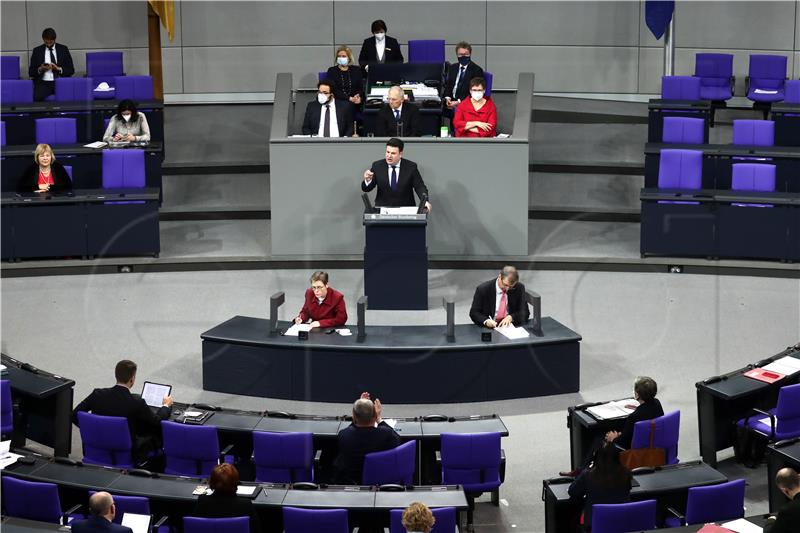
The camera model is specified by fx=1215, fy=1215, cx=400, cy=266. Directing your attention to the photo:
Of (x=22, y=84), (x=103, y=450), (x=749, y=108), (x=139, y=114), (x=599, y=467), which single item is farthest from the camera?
(x=749, y=108)

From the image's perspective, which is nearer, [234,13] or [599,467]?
[599,467]

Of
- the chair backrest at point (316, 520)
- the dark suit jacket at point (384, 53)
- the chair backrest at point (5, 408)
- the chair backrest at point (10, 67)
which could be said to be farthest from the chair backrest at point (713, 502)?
the chair backrest at point (10, 67)

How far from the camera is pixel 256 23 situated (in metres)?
19.2

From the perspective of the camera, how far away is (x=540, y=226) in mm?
15016

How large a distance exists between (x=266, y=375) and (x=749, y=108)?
1027 centimetres

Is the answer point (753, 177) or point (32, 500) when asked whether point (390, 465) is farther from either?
point (753, 177)

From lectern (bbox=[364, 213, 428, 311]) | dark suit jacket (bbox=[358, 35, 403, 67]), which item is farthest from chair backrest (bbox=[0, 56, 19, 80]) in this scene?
lectern (bbox=[364, 213, 428, 311])

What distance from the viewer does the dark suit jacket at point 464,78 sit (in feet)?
49.7

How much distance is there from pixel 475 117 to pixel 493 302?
385cm

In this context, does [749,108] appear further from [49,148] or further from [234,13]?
[49,148]

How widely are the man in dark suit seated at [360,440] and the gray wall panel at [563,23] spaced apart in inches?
485

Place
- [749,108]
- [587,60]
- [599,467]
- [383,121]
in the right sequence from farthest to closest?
[587,60]
[749,108]
[383,121]
[599,467]

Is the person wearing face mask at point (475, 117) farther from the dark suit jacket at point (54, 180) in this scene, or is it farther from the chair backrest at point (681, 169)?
the dark suit jacket at point (54, 180)

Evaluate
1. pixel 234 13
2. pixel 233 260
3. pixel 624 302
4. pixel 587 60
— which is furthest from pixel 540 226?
pixel 234 13
